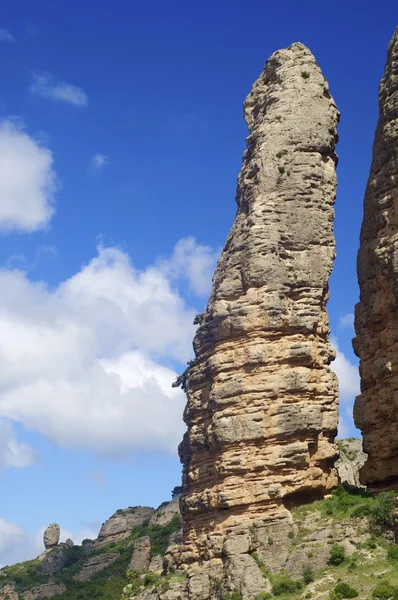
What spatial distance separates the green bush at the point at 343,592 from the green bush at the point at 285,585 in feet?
9.98

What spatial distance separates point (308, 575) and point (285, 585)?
4.26 feet

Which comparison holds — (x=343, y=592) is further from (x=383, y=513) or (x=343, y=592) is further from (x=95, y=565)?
(x=95, y=565)

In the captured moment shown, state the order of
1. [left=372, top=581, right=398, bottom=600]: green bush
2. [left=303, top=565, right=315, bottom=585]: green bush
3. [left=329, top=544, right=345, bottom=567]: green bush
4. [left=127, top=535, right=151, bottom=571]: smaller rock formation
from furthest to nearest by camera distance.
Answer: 1. [left=127, top=535, right=151, bottom=571]: smaller rock formation
2. [left=329, top=544, right=345, bottom=567]: green bush
3. [left=303, top=565, right=315, bottom=585]: green bush
4. [left=372, top=581, right=398, bottom=600]: green bush

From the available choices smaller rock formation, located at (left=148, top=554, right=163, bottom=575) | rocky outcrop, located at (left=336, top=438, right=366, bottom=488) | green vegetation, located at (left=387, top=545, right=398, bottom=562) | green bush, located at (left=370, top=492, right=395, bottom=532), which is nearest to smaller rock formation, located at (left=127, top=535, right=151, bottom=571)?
smaller rock formation, located at (left=148, top=554, right=163, bottom=575)

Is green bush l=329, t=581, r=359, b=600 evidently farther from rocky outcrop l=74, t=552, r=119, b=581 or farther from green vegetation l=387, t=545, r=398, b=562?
rocky outcrop l=74, t=552, r=119, b=581

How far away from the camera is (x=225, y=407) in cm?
5241

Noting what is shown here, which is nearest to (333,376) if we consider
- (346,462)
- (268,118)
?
(268,118)

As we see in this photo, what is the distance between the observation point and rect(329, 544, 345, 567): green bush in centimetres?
4534

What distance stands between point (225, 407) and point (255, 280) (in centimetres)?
797

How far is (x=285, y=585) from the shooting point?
45.1 metres

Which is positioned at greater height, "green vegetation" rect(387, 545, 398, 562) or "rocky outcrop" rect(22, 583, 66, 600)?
"rocky outcrop" rect(22, 583, 66, 600)

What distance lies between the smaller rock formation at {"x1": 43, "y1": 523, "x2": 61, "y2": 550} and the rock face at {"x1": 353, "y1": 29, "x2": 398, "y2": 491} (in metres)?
69.8

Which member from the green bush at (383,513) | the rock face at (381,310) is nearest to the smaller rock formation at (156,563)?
the rock face at (381,310)

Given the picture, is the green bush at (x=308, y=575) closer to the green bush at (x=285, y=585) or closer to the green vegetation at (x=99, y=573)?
the green bush at (x=285, y=585)
